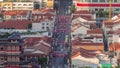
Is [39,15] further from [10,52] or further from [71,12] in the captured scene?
[10,52]

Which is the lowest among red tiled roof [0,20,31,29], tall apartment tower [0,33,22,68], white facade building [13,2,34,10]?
white facade building [13,2,34,10]

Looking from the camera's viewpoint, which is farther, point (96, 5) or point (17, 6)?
point (17, 6)

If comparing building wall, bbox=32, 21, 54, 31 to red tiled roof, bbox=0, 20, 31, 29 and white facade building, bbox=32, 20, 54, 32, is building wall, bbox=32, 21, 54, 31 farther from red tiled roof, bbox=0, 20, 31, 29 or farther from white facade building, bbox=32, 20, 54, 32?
red tiled roof, bbox=0, 20, 31, 29

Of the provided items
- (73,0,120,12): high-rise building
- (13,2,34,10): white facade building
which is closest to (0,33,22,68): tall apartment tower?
A: (73,0,120,12): high-rise building

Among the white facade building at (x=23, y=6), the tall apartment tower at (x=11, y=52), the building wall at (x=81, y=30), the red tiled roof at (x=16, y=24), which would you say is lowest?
the white facade building at (x=23, y=6)

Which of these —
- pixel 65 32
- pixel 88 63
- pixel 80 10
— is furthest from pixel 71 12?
pixel 88 63

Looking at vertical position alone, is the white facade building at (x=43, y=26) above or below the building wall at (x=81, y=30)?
below

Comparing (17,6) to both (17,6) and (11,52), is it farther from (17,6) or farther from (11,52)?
(11,52)

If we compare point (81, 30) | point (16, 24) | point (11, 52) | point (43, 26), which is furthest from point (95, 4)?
point (11, 52)

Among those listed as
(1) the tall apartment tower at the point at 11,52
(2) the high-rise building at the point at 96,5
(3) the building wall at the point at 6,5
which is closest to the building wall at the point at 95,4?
(2) the high-rise building at the point at 96,5

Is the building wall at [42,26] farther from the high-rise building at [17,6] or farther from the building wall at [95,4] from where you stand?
the high-rise building at [17,6]

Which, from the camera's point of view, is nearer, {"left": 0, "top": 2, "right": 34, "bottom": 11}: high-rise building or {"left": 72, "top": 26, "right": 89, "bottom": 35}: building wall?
{"left": 72, "top": 26, "right": 89, "bottom": 35}: building wall
